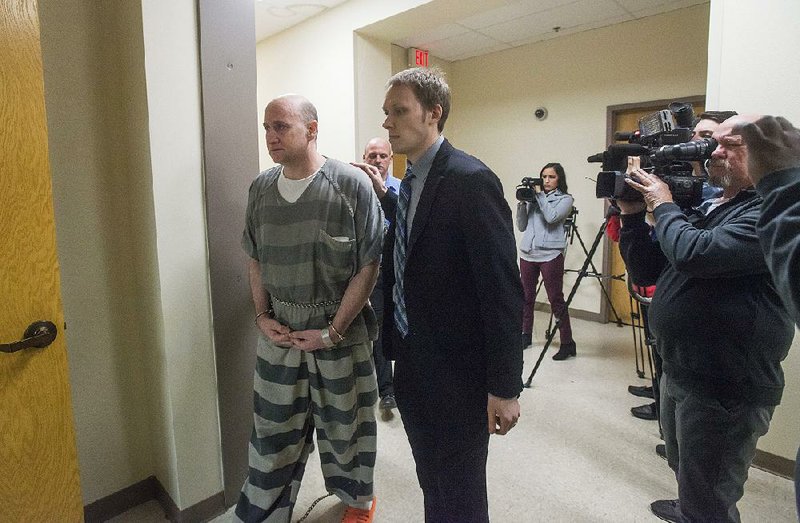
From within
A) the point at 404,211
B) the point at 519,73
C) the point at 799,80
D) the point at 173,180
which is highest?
the point at 519,73

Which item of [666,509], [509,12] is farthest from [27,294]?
[509,12]

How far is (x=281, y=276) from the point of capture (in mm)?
1449

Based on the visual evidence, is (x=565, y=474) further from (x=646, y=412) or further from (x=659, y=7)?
(x=659, y=7)

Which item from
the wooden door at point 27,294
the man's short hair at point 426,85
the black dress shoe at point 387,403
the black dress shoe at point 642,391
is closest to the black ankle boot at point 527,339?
the black dress shoe at point 642,391

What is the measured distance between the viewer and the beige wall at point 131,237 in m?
1.51

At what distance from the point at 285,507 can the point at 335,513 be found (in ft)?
0.95

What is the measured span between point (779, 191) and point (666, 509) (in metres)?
1.53

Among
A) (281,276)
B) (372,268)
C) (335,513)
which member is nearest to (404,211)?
(372,268)

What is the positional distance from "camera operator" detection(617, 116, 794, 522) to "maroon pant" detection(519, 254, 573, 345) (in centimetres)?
205

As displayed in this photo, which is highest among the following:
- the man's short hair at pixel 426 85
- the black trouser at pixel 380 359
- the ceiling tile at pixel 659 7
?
the ceiling tile at pixel 659 7

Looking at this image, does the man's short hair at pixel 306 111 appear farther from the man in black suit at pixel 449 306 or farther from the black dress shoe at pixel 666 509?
the black dress shoe at pixel 666 509

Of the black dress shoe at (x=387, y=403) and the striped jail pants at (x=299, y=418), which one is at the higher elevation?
the striped jail pants at (x=299, y=418)

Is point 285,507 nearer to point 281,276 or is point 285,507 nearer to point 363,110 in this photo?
point 281,276

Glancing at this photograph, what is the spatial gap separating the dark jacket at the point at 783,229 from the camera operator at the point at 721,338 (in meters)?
0.49
